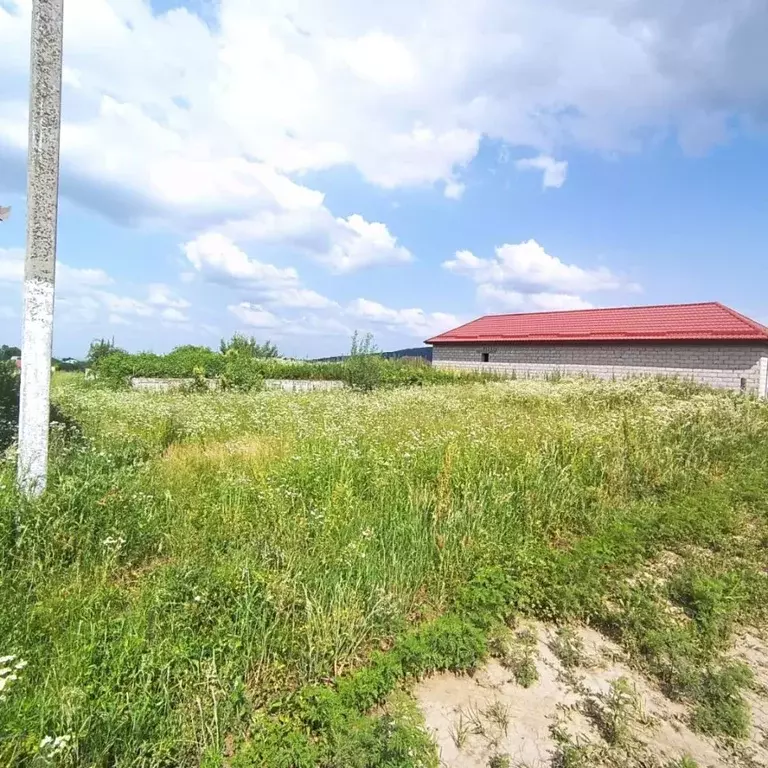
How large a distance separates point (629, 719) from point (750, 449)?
6.53 metres

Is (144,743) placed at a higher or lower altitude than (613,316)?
lower

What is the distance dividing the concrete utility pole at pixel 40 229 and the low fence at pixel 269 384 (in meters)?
13.4

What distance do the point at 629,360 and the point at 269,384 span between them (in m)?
15.1

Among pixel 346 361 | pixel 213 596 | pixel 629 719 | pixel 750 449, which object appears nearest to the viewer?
pixel 629 719

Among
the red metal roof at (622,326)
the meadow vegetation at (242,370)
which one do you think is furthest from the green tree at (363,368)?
the red metal roof at (622,326)

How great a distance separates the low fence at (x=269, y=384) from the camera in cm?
1794

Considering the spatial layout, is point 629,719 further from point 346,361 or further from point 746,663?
point 346,361

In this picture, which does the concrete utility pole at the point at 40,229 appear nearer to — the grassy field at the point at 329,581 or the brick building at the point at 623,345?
the grassy field at the point at 329,581

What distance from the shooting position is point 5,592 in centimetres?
293

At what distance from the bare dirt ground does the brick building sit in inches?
746

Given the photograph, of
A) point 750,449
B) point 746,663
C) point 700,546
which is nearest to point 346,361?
point 750,449

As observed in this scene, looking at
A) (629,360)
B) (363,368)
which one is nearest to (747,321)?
(629,360)

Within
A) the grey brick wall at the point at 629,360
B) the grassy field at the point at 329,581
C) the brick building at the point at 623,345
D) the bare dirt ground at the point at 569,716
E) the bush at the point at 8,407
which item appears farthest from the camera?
the brick building at the point at 623,345

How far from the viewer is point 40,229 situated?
4.06 metres
